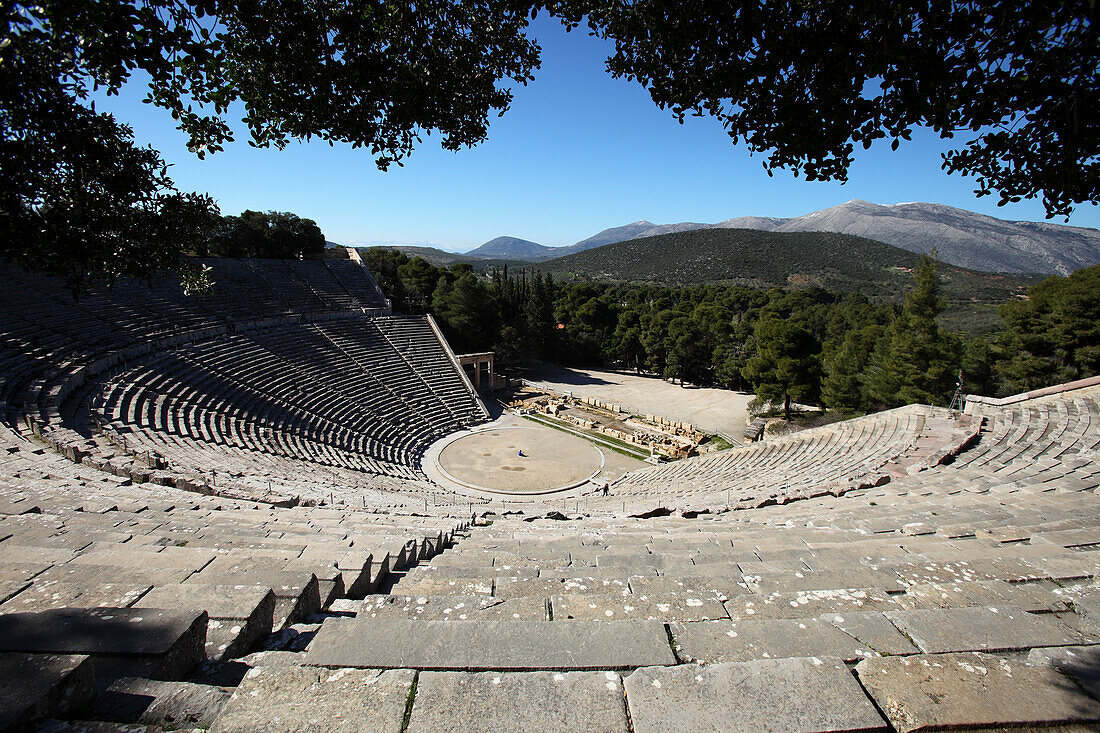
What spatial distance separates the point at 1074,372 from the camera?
18.9 metres

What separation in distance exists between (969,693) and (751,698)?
84cm

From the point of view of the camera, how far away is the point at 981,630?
2.51 m

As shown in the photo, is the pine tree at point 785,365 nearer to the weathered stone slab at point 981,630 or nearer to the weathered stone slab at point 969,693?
the weathered stone slab at point 981,630

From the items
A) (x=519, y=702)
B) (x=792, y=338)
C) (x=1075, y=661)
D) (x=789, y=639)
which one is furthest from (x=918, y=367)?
(x=519, y=702)

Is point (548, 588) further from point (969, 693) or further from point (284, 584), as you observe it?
point (969, 693)

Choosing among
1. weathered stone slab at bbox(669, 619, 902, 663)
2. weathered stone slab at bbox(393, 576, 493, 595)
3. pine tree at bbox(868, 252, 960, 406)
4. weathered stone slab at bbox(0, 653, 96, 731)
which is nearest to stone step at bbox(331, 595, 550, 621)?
weathered stone slab at bbox(393, 576, 493, 595)

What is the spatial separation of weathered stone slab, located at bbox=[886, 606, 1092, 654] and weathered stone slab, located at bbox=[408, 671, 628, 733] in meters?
1.71

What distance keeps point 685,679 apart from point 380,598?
6.99 feet

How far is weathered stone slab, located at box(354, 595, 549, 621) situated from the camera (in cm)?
301

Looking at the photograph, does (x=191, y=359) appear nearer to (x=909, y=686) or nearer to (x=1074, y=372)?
(x=909, y=686)

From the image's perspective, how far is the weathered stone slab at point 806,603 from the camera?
10.4 ft

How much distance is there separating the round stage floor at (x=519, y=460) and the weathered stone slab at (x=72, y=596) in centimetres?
1492

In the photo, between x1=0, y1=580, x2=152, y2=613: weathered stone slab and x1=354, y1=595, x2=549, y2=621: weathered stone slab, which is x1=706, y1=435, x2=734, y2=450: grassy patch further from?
x1=0, y1=580, x2=152, y2=613: weathered stone slab

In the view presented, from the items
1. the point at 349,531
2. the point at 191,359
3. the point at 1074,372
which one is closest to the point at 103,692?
the point at 349,531
